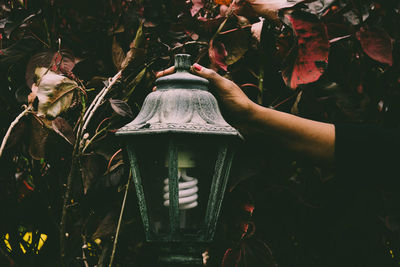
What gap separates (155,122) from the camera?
1018mm

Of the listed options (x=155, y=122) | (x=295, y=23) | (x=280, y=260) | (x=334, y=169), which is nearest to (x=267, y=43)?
(x=295, y=23)

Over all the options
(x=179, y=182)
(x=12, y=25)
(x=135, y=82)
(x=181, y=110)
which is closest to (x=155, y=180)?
(x=179, y=182)

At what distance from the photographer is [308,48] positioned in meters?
1.19

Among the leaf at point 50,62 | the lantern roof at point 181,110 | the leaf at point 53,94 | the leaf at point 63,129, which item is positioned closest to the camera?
the lantern roof at point 181,110

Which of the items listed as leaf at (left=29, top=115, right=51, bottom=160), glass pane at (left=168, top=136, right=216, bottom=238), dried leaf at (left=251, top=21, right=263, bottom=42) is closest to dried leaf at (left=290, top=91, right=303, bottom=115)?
dried leaf at (left=251, top=21, right=263, bottom=42)

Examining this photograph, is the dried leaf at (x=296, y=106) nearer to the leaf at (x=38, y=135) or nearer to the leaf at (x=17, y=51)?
the leaf at (x=38, y=135)

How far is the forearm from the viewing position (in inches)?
51.3

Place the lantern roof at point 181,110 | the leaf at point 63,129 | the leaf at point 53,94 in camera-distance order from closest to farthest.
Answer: the lantern roof at point 181,110, the leaf at point 53,94, the leaf at point 63,129

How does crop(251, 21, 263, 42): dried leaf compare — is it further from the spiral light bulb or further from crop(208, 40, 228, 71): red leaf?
the spiral light bulb

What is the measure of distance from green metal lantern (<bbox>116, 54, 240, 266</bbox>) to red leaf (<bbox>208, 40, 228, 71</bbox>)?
0.25 metres

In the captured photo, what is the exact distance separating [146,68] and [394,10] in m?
→ 0.92

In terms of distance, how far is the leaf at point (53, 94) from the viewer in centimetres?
114

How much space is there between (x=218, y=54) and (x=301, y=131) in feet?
1.24

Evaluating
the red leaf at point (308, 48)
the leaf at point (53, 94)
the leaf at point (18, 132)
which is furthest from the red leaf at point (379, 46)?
the leaf at point (18, 132)
